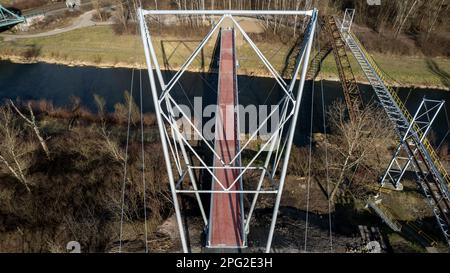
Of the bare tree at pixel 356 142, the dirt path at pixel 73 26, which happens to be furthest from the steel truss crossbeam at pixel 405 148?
the dirt path at pixel 73 26

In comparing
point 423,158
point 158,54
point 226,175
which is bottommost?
point 226,175

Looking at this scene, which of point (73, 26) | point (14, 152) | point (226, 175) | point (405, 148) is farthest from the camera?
point (73, 26)

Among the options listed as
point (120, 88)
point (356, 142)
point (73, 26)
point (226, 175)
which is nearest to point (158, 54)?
point (120, 88)

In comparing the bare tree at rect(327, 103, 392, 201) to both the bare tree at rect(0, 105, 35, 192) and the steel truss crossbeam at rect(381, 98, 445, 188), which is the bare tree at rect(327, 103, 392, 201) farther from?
the bare tree at rect(0, 105, 35, 192)

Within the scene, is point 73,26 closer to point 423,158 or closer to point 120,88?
point 120,88

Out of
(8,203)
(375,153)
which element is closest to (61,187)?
(8,203)

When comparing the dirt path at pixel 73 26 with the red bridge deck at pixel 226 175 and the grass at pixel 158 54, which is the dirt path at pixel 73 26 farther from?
the red bridge deck at pixel 226 175
